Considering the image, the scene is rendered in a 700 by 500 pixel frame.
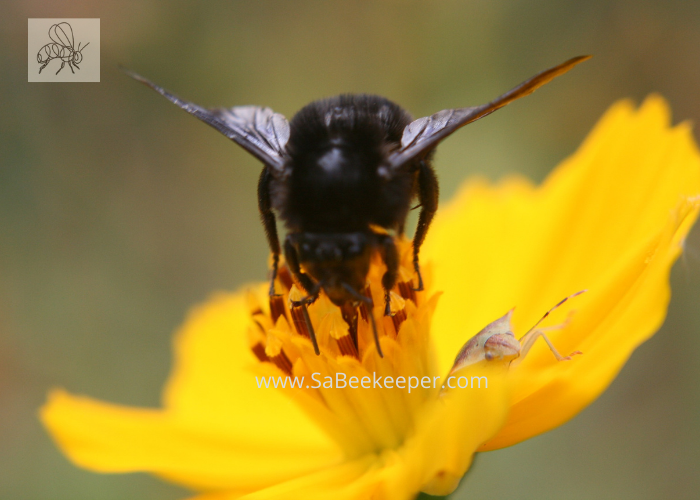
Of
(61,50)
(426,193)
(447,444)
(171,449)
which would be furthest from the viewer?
(61,50)

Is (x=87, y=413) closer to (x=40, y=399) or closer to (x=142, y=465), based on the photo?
(x=142, y=465)

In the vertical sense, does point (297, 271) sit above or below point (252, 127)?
below

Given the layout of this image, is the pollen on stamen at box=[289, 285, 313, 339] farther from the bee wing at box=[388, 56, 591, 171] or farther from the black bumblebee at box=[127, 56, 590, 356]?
the bee wing at box=[388, 56, 591, 171]

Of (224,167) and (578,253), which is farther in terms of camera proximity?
(224,167)

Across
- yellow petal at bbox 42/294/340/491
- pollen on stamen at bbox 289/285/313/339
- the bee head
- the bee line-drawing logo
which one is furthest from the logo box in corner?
the bee head

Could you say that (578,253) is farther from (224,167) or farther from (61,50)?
(224,167)

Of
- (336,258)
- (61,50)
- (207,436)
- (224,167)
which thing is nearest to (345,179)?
(336,258)

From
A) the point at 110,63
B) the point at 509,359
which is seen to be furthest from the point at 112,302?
the point at 509,359
